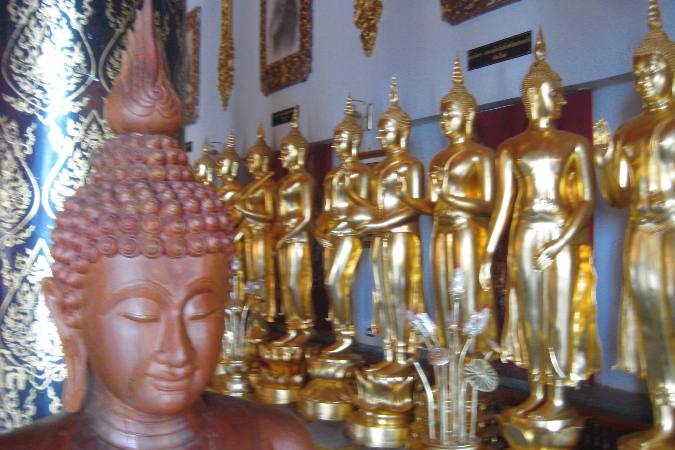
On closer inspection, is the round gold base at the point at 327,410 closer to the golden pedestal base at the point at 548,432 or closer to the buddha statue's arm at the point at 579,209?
the golden pedestal base at the point at 548,432

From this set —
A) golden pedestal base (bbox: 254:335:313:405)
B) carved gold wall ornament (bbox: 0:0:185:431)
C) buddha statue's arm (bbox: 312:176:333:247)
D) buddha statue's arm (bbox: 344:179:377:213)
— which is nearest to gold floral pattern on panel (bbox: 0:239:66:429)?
carved gold wall ornament (bbox: 0:0:185:431)

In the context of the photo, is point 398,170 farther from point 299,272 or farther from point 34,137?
point 34,137

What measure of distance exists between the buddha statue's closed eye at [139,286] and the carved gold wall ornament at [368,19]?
5.05m

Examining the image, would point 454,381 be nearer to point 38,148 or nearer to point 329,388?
point 329,388

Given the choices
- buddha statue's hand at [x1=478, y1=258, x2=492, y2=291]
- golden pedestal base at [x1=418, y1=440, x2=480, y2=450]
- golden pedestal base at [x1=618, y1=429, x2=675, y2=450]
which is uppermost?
buddha statue's hand at [x1=478, y1=258, x2=492, y2=291]

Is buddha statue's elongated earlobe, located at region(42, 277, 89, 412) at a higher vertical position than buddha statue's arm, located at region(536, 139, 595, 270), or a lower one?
lower

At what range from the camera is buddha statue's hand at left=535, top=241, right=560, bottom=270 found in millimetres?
3388

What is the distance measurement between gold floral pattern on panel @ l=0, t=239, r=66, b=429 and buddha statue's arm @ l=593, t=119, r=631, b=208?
106 inches

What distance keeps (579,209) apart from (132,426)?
2779 millimetres

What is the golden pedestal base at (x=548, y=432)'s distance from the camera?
3424 millimetres

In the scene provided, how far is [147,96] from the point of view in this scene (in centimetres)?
123

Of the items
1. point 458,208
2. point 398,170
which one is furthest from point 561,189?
point 398,170

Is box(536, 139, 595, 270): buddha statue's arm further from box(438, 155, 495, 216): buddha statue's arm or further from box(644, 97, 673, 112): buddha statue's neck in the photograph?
box(438, 155, 495, 216): buddha statue's arm

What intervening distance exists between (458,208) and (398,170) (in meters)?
0.72
